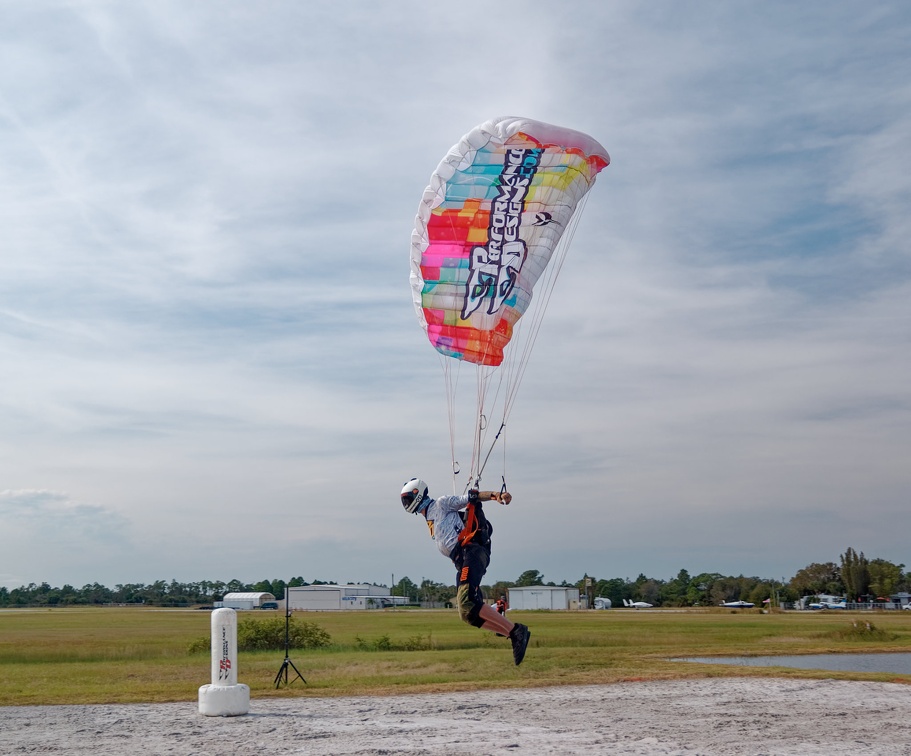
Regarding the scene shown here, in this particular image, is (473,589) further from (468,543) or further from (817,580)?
(817,580)

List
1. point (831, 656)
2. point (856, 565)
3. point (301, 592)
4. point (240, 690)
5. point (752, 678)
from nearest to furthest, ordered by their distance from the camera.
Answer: point (240, 690), point (752, 678), point (831, 656), point (856, 565), point (301, 592)

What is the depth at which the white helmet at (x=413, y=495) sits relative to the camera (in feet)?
37.5

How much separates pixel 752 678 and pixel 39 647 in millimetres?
29374

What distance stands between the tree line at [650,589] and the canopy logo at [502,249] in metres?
74.7

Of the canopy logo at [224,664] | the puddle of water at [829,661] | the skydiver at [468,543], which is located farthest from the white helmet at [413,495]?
the puddle of water at [829,661]

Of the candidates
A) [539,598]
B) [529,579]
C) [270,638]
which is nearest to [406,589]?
[529,579]

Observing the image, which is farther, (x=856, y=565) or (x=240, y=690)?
(x=856, y=565)

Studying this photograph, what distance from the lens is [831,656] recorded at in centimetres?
2453

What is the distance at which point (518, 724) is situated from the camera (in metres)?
11.5

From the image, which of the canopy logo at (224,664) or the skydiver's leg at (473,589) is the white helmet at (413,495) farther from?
the canopy logo at (224,664)

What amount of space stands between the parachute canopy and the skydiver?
277 centimetres

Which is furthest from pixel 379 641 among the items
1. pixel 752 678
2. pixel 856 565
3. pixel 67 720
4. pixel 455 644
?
pixel 856 565

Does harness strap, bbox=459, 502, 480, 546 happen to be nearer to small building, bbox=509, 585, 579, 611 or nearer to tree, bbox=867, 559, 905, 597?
small building, bbox=509, 585, 579, 611

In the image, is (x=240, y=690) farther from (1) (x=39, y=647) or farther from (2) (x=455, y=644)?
(1) (x=39, y=647)
